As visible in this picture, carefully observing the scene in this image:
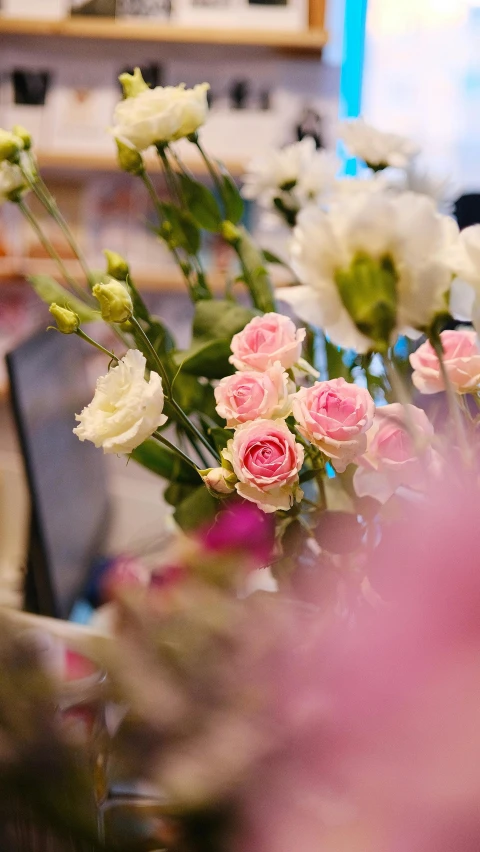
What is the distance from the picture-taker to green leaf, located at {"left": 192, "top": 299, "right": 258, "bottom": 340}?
668 mm

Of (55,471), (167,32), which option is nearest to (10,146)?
(55,471)

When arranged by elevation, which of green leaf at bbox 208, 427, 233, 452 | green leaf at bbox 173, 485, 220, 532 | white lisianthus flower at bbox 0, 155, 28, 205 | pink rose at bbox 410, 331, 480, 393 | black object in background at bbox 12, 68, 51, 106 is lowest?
green leaf at bbox 173, 485, 220, 532

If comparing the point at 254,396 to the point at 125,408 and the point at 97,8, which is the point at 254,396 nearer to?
the point at 125,408

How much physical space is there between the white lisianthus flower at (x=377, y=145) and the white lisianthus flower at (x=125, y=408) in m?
0.36

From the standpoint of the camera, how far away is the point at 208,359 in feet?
2.15

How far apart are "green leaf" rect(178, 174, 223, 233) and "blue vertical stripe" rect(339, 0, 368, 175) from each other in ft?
4.99

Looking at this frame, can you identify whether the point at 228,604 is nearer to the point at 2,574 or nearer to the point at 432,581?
the point at 432,581

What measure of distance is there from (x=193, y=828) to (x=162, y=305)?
206 cm

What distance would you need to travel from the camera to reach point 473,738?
258 mm

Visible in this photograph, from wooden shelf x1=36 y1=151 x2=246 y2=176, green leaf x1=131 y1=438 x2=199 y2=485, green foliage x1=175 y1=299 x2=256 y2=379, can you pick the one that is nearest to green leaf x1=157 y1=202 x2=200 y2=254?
green foliage x1=175 y1=299 x2=256 y2=379

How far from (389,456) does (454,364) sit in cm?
10

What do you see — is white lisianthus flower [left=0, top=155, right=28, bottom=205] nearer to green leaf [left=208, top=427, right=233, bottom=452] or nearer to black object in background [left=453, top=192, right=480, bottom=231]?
green leaf [left=208, top=427, right=233, bottom=452]

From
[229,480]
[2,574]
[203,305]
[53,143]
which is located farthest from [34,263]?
[229,480]

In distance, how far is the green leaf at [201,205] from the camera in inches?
30.4
